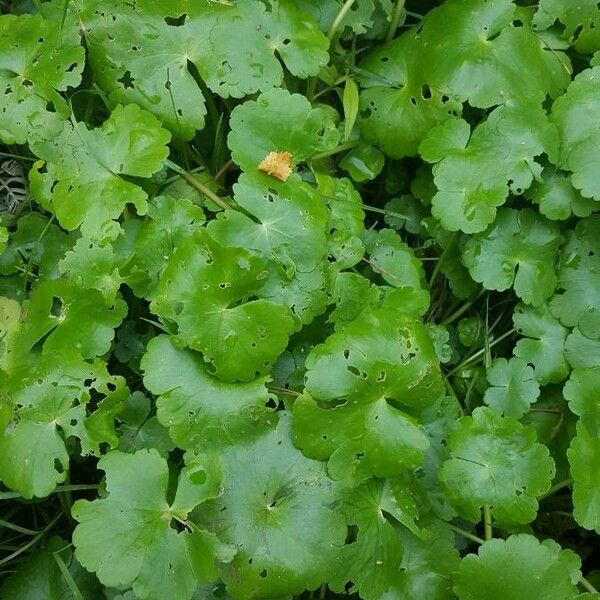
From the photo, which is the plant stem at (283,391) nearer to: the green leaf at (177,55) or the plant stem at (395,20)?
the green leaf at (177,55)

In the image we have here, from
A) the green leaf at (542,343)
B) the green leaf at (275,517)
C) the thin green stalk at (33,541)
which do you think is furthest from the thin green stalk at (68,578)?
the green leaf at (542,343)

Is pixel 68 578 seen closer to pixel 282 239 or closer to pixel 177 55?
pixel 282 239

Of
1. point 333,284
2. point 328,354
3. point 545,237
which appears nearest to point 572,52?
point 545,237

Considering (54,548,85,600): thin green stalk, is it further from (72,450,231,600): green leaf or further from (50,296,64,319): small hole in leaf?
(50,296,64,319): small hole in leaf

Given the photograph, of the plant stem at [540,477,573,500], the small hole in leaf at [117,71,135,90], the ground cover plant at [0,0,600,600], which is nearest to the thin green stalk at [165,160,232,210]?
the ground cover plant at [0,0,600,600]

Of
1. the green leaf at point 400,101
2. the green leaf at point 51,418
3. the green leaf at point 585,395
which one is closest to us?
the green leaf at point 51,418

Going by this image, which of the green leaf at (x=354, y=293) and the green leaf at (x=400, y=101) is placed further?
the green leaf at (x=400, y=101)

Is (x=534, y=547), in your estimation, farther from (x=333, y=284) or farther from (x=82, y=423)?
(x=82, y=423)
